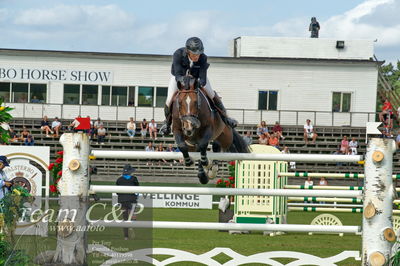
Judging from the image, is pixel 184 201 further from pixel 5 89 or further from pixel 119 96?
pixel 5 89

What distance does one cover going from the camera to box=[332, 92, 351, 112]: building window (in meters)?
40.1

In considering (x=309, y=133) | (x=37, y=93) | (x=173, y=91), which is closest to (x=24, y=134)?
(x=37, y=93)

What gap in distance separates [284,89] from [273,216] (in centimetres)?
2384

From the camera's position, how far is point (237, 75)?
3972 centimetres

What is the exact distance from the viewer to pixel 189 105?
24.3 feet

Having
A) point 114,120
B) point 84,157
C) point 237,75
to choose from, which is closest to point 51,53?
point 114,120

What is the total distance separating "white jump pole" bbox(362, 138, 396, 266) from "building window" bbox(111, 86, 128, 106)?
33.4 m

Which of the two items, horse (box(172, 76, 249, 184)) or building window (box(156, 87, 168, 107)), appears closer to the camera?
horse (box(172, 76, 249, 184))

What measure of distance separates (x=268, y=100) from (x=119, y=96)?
24.3 ft

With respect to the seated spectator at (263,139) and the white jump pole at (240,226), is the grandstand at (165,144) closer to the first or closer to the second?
the seated spectator at (263,139)

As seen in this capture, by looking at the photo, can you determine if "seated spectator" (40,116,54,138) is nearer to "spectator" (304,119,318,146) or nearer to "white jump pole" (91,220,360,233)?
"spectator" (304,119,318,146)

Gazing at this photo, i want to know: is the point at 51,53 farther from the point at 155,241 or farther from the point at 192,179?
the point at 155,241

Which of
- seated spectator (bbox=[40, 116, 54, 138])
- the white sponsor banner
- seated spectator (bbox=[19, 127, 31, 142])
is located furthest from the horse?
seated spectator (bbox=[40, 116, 54, 138])

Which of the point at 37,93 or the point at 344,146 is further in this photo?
the point at 37,93
